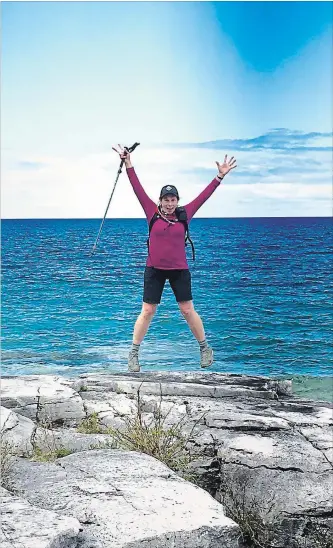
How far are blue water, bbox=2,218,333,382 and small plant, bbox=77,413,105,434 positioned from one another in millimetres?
1735

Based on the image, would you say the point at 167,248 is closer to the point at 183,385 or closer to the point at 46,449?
the point at 46,449

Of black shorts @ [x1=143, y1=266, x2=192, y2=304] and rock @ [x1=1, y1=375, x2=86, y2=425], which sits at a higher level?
black shorts @ [x1=143, y1=266, x2=192, y2=304]

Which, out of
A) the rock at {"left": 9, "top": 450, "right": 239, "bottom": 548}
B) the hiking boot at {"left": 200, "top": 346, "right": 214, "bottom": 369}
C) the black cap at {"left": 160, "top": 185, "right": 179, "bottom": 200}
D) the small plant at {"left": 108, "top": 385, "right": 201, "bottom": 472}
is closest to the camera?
the black cap at {"left": 160, "top": 185, "right": 179, "bottom": 200}

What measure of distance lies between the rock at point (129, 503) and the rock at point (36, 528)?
0.12m

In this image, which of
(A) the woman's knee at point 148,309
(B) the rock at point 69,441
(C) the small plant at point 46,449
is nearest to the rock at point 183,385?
(B) the rock at point 69,441

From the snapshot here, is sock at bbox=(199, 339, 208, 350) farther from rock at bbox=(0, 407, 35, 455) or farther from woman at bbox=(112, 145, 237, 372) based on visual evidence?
rock at bbox=(0, 407, 35, 455)

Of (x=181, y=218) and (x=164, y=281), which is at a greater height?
(x=181, y=218)

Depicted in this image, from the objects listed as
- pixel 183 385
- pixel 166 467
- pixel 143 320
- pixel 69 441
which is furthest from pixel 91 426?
pixel 143 320

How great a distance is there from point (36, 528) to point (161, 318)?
829 cm

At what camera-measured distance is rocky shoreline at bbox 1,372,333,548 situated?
18.8ft

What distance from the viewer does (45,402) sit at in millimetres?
10117

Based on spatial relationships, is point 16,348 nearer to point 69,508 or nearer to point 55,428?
point 55,428

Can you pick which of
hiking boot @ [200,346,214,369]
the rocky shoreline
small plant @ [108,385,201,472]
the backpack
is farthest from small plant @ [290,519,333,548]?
the backpack

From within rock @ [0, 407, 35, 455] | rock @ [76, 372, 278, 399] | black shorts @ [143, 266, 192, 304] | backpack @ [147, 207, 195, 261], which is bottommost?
rock @ [0, 407, 35, 455]
